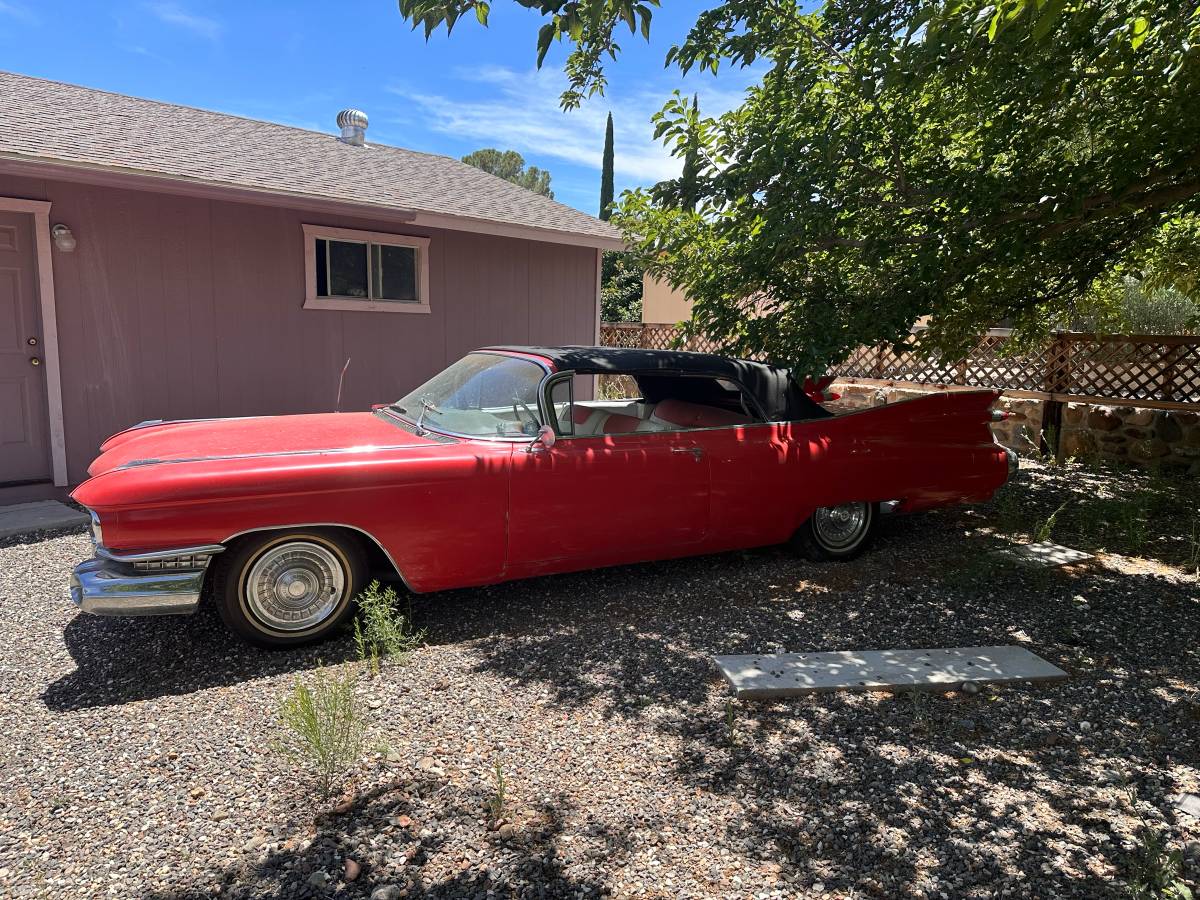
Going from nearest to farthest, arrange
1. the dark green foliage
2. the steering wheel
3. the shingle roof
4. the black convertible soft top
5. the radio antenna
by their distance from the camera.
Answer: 1. the steering wheel
2. the black convertible soft top
3. the shingle roof
4. the radio antenna
5. the dark green foliage

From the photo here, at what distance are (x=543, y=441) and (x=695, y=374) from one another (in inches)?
46.1

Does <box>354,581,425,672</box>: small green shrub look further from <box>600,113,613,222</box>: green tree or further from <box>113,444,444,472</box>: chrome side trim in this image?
<box>600,113,613,222</box>: green tree

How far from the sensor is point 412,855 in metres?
2.29

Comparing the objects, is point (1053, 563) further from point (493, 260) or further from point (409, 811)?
point (493, 260)

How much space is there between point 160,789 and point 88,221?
5.83m

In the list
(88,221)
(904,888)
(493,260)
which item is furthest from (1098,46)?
(88,221)

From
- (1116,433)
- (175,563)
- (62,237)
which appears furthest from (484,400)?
(1116,433)

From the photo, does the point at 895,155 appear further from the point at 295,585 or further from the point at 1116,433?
the point at 1116,433

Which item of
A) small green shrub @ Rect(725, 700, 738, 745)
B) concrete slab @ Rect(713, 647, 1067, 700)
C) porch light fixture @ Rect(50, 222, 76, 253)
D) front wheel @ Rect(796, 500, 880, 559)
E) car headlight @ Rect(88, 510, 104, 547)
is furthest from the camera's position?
porch light fixture @ Rect(50, 222, 76, 253)

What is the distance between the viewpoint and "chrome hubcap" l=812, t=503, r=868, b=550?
497 centimetres

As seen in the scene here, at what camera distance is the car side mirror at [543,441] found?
→ 3.95 metres

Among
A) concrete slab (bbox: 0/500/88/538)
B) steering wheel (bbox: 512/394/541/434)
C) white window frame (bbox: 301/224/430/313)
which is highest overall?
white window frame (bbox: 301/224/430/313)

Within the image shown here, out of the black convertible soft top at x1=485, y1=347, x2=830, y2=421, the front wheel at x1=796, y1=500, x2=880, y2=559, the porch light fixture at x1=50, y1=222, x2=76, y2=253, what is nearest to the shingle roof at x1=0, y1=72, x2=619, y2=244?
the porch light fixture at x1=50, y1=222, x2=76, y2=253

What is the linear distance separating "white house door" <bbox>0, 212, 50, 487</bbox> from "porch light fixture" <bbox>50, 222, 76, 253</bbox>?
6.4 inches
